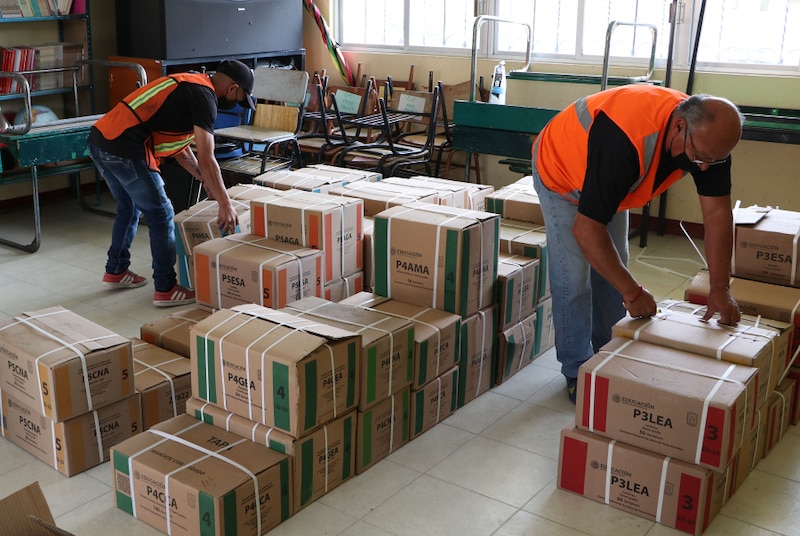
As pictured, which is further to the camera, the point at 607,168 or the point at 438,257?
the point at 438,257

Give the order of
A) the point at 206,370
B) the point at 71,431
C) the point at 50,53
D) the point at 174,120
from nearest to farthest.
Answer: the point at 206,370
the point at 71,431
the point at 174,120
the point at 50,53

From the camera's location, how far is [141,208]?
416 cm

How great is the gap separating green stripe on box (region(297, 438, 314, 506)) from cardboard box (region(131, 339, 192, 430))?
69 centimetres

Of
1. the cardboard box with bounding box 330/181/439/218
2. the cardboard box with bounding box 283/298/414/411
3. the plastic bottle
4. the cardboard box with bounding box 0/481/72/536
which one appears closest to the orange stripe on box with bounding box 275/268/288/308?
the cardboard box with bounding box 283/298/414/411

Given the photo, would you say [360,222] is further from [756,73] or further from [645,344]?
[756,73]

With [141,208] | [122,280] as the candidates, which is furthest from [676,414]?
[122,280]

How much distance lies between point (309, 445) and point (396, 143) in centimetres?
415

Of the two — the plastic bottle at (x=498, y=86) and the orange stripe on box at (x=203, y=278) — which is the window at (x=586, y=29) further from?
the orange stripe on box at (x=203, y=278)

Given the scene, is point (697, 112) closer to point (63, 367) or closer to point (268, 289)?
point (268, 289)

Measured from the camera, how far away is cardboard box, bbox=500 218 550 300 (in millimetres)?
3520

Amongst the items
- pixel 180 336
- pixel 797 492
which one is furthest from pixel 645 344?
pixel 180 336

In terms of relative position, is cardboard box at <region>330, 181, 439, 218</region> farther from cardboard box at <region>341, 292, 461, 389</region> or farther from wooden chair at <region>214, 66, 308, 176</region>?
wooden chair at <region>214, 66, 308, 176</region>

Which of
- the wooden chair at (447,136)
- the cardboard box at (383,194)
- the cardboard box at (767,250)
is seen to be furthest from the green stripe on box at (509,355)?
the wooden chair at (447,136)

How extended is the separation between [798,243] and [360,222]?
66.9 inches
